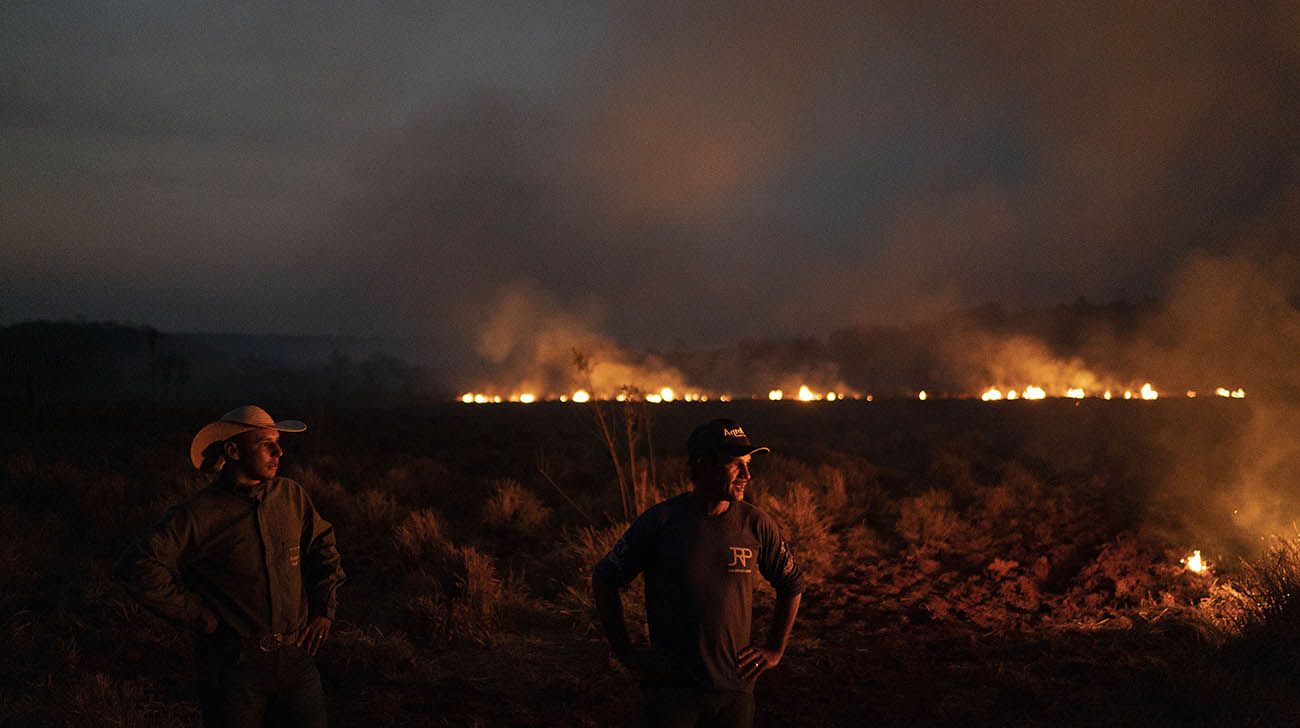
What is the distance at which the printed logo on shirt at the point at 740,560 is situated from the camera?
354 cm

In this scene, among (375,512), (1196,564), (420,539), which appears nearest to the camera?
(1196,564)

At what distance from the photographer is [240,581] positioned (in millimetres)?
3611

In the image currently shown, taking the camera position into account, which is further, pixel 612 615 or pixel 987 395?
pixel 987 395

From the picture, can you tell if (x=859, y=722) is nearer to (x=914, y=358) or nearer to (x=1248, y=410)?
(x=1248, y=410)

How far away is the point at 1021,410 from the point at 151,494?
1234 inches

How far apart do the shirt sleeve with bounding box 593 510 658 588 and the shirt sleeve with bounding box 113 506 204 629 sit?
5.49 feet

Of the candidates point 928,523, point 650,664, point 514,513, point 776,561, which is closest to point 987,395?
point 928,523

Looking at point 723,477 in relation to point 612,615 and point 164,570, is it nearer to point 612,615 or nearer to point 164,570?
point 612,615

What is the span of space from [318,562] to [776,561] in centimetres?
211

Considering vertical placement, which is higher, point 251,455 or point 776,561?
point 251,455

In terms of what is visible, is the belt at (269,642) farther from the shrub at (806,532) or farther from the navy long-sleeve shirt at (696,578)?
the shrub at (806,532)

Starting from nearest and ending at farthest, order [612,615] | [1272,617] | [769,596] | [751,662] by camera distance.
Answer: [751,662], [612,615], [1272,617], [769,596]

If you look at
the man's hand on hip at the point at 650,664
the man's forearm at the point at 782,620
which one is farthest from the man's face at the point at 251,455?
the man's forearm at the point at 782,620

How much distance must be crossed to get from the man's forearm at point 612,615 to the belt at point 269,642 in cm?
133
